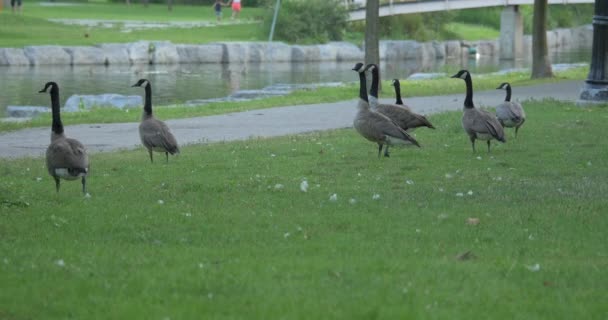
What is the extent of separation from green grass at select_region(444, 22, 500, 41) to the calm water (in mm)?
15460

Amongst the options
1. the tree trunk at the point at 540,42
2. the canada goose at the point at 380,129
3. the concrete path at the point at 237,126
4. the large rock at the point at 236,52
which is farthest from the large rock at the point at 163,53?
the canada goose at the point at 380,129

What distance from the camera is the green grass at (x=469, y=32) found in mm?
70688

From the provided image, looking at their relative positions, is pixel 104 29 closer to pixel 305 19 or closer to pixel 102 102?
pixel 305 19

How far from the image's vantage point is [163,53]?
159 ft

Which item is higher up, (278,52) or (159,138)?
(278,52)

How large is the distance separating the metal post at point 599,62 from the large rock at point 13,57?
2794cm

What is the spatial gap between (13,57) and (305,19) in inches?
800

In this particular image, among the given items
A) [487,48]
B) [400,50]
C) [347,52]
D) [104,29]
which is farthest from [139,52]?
[487,48]

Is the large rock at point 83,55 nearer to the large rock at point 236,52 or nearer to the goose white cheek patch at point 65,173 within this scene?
the large rock at point 236,52

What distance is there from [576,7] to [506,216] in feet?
262

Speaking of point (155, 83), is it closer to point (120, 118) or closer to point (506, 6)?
point (120, 118)

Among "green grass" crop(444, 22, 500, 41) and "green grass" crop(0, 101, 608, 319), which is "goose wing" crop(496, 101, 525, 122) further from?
"green grass" crop(444, 22, 500, 41)

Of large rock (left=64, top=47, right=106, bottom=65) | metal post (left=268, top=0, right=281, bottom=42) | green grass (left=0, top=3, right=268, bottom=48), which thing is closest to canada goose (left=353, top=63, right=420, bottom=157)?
large rock (left=64, top=47, right=106, bottom=65)

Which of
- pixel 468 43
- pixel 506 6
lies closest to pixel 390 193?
pixel 506 6
